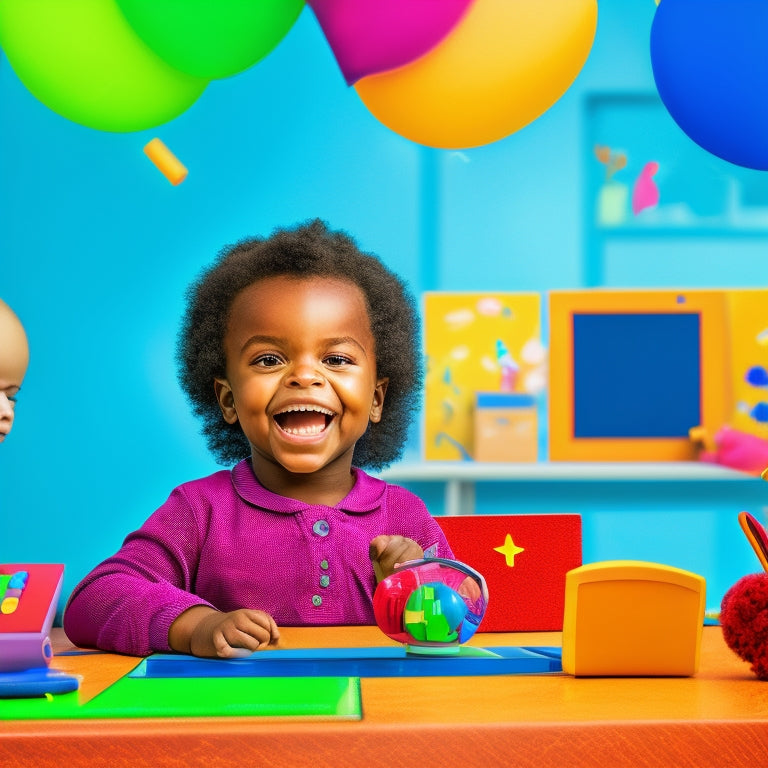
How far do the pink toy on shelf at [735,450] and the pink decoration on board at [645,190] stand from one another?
0.72 metres

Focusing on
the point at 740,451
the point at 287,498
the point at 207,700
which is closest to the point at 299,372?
the point at 287,498

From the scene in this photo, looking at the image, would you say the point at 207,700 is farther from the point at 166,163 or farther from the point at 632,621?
the point at 166,163

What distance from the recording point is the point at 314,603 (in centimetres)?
99

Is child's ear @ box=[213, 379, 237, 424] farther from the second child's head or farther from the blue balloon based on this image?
the blue balloon

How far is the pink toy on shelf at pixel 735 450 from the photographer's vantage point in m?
2.83

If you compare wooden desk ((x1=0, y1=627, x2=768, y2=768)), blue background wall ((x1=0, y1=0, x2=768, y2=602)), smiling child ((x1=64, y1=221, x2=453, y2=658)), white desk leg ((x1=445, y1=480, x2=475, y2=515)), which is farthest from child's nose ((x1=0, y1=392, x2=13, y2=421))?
blue background wall ((x1=0, y1=0, x2=768, y2=602))

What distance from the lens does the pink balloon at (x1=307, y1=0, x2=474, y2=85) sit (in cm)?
97

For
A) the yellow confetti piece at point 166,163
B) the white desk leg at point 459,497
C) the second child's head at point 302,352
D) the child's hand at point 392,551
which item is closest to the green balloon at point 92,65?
the yellow confetti piece at point 166,163

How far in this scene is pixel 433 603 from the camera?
2.40 feet

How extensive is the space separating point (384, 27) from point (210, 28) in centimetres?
16

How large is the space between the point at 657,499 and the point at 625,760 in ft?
8.49

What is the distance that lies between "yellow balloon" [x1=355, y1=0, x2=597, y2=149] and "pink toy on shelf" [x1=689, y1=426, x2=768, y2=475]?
6.44 feet

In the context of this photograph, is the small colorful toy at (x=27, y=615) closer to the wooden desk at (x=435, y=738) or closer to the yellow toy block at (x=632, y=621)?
the wooden desk at (x=435, y=738)

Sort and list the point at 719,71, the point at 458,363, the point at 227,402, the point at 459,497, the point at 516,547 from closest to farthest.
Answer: the point at 516,547, the point at 719,71, the point at 227,402, the point at 459,497, the point at 458,363
